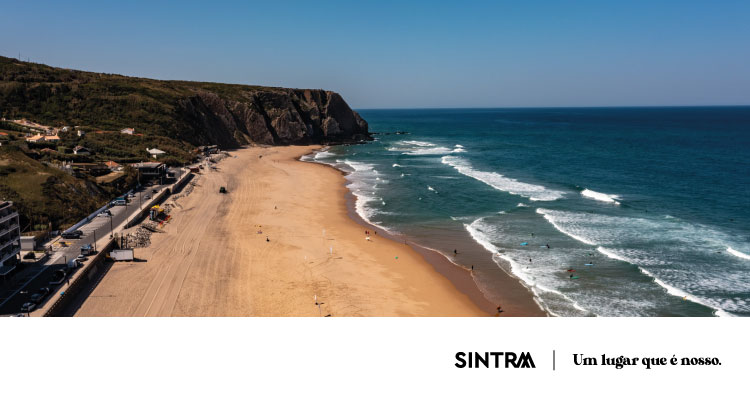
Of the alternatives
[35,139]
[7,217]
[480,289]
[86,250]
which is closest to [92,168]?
[35,139]

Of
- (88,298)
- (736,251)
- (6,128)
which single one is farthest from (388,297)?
(6,128)

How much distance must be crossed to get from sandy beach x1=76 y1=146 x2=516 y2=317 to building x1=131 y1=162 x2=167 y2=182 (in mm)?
7790

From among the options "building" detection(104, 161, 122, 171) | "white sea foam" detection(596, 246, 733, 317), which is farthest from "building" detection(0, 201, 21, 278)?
"white sea foam" detection(596, 246, 733, 317)

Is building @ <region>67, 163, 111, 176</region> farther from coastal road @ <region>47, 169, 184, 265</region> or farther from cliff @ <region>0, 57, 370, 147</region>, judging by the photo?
cliff @ <region>0, 57, 370, 147</region>

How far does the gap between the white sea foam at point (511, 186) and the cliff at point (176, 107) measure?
48419 mm

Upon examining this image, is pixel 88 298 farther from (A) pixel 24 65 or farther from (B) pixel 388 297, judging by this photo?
(A) pixel 24 65

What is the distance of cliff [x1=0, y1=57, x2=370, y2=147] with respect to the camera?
70.8 metres

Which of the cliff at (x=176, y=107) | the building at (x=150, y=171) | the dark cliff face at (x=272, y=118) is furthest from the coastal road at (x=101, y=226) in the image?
the dark cliff face at (x=272, y=118)

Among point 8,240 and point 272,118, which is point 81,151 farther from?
point 272,118

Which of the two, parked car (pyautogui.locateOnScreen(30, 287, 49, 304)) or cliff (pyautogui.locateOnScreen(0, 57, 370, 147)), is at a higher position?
cliff (pyautogui.locateOnScreen(0, 57, 370, 147))

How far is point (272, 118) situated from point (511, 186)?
222ft

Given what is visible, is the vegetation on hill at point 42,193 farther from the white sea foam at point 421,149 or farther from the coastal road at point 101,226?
the white sea foam at point 421,149

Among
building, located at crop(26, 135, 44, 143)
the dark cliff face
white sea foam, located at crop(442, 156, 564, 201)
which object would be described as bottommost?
white sea foam, located at crop(442, 156, 564, 201)

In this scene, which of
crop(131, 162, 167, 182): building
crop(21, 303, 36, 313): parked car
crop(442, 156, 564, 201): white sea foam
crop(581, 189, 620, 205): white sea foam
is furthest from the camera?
crop(442, 156, 564, 201): white sea foam
